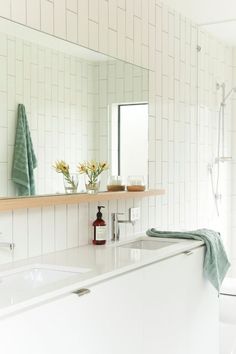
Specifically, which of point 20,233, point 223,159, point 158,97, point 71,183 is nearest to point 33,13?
point 71,183

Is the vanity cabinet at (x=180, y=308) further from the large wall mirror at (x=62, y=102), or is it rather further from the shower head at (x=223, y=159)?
the shower head at (x=223, y=159)

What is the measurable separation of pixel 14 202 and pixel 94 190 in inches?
27.7

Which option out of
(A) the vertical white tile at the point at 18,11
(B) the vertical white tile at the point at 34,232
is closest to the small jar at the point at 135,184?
(B) the vertical white tile at the point at 34,232

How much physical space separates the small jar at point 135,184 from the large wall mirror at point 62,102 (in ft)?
0.25

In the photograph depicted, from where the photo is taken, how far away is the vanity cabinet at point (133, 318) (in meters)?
1.66

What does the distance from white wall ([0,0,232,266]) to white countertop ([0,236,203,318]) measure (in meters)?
0.12

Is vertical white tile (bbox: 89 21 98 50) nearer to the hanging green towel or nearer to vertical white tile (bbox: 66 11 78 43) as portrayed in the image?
vertical white tile (bbox: 66 11 78 43)

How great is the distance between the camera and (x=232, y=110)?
191 inches

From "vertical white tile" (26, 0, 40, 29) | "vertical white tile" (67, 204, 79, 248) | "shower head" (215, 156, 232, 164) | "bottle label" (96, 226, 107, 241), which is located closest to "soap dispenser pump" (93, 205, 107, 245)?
"bottle label" (96, 226, 107, 241)

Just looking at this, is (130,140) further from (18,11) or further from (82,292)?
(82,292)

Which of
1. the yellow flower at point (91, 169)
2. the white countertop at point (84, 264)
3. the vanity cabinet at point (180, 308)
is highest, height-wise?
the yellow flower at point (91, 169)

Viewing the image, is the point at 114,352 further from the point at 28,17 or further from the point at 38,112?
the point at 28,17

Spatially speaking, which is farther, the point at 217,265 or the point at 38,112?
the point at 217,265

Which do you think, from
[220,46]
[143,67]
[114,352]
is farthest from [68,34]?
[220,46]
